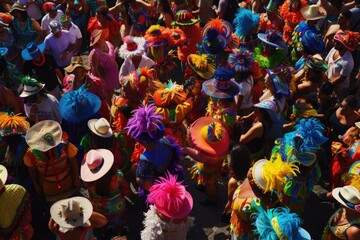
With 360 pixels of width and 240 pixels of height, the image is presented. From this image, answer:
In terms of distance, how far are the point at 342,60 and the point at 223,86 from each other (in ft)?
8.12

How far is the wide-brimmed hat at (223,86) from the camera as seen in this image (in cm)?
529

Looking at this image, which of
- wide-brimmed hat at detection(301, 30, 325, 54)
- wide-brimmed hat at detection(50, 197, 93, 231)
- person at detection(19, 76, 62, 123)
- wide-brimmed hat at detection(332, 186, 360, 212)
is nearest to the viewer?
wide-brimmed hat at detection(50, 197, 93, 231)

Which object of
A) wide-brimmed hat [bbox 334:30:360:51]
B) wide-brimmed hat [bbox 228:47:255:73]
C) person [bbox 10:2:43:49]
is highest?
wide-brimmed hat [bbox 334:30:360:51]

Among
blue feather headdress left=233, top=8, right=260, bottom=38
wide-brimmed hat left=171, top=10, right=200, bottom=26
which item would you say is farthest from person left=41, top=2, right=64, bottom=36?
blue feather headdress left=233, top=8, right=260, bottom=38

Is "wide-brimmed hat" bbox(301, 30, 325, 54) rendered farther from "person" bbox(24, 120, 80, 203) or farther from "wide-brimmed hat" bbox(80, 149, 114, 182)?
"person" bbox(24, 120, 80, 203)

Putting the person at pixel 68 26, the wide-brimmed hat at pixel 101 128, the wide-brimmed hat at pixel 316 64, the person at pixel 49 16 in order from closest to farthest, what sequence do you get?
the wide-brimmed hat at pixel 101 128, the wide-brimmed hat at pixel 316 64, the person at pixel 68 26, the person at pixel 49 16

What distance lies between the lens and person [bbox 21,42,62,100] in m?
6.16

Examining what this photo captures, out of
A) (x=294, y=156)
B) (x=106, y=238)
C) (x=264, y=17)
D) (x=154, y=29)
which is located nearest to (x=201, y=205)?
(x=106, y=238)

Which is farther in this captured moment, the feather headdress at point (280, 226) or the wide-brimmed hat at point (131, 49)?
the wide-brimmed hat at point (131, 49)

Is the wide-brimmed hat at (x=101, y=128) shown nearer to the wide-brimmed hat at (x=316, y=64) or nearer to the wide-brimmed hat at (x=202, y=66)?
the wide-brimmed hat at (x=202, y=66)

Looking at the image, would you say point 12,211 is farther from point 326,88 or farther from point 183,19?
point 183,19

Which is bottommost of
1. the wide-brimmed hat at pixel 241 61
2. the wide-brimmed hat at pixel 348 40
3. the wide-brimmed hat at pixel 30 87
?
the wide-brimmed hat at pixel 30 87

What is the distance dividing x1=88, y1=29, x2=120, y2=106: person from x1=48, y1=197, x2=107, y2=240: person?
311 centimetres

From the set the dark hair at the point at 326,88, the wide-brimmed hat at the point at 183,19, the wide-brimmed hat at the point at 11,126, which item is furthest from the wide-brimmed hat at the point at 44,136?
the dark hair at the point at 326,88
